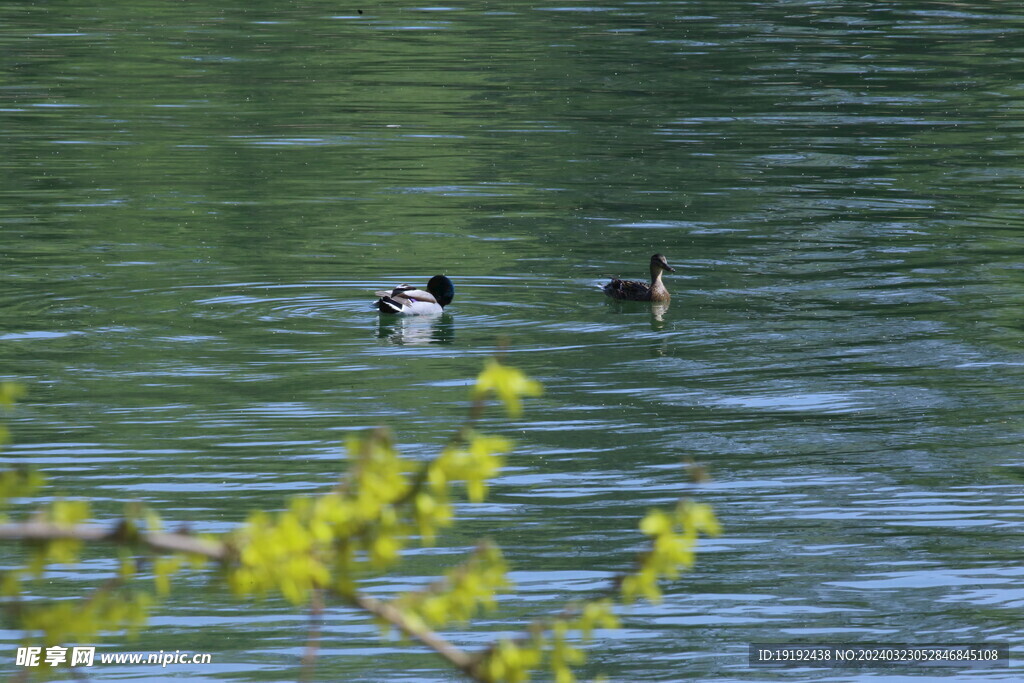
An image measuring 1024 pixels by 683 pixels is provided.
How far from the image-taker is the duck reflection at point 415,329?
49.2ft

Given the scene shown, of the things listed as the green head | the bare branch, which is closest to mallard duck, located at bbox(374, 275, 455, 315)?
the green head

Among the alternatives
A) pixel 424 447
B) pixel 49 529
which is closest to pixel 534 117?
pixel 424 447

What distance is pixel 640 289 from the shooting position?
16.3 m

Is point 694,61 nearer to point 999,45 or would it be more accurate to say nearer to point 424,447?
point 999,45

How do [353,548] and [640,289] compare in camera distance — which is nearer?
[353,548]

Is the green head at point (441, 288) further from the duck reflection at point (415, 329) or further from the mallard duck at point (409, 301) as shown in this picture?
the duck reflection at point (415, 329)

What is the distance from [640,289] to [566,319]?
116 cm

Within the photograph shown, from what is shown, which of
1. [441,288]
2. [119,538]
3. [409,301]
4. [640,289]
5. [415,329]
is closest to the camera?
[119,538]

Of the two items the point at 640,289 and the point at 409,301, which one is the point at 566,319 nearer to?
the point at 640,289

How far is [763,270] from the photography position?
58.2 feet

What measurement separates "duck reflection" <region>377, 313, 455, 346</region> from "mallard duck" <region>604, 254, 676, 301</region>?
177 cm

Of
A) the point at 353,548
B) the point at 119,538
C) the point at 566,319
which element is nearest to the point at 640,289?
the point at 566,319

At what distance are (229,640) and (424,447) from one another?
322cm

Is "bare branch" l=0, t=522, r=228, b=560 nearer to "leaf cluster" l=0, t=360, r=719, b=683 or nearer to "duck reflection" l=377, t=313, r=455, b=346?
"leaf cluster" l=0, t=360, r=719, b=683
